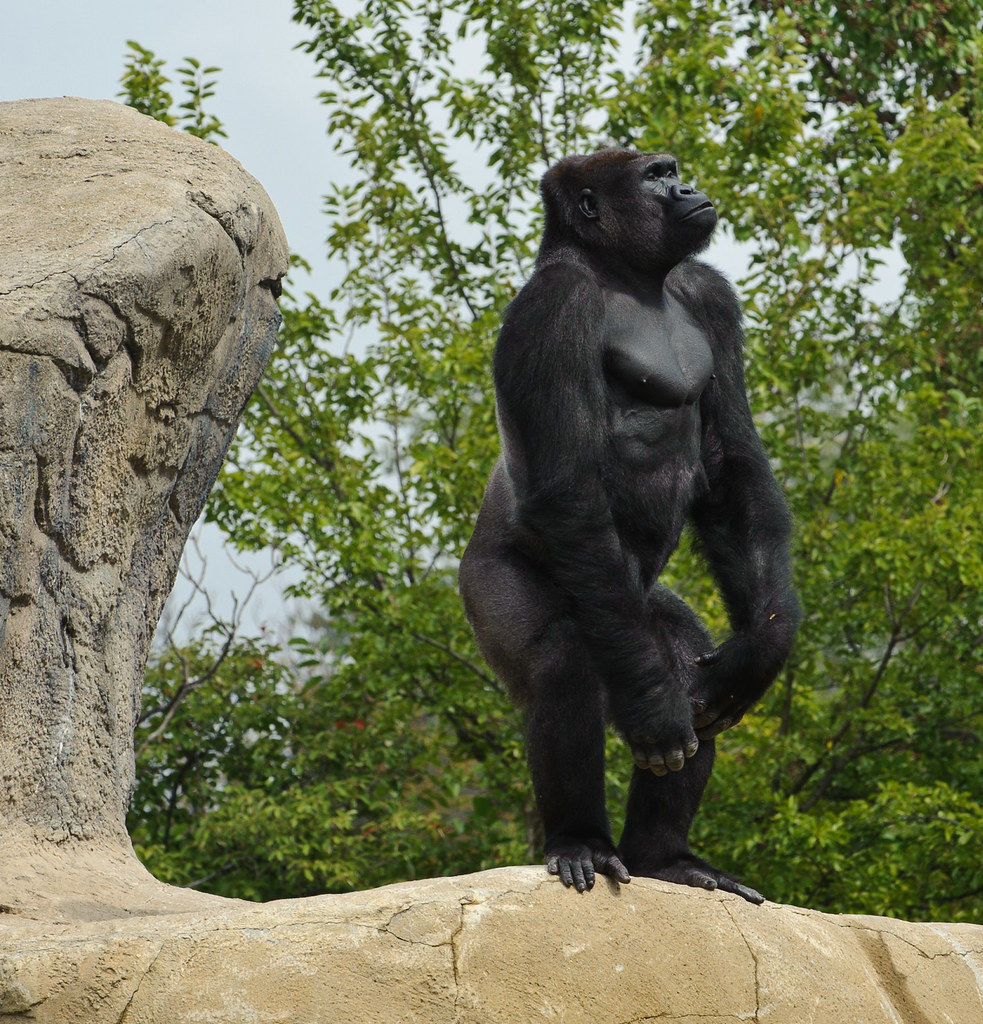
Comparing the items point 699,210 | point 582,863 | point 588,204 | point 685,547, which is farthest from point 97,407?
point 685,547

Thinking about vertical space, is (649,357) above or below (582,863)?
above

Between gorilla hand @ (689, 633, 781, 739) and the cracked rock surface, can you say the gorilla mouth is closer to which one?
gorilla hand @ (689, 633, 781, 739)

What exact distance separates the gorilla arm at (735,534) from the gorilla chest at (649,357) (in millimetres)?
179

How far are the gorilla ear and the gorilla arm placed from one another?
1.18 feet

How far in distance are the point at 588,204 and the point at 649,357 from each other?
508 millimetres

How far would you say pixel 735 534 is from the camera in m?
3.83

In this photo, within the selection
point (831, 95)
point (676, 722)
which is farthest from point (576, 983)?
point (831, 95)

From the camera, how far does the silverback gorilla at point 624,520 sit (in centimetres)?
331

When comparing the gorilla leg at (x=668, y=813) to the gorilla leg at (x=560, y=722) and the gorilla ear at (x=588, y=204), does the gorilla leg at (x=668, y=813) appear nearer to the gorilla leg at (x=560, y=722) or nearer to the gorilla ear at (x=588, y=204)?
the gorilla leg at (x=560, y=722)

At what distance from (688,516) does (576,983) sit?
4.68 feet

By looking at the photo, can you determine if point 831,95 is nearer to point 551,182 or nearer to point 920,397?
point 920,397

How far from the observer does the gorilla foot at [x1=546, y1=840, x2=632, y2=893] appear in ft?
10.4

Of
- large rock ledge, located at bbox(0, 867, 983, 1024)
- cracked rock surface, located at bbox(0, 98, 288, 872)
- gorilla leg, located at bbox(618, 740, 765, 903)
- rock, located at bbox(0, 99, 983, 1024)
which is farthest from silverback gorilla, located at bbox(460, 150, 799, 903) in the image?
cracked rock surface, located at bbox(0, 98, 288, 872)

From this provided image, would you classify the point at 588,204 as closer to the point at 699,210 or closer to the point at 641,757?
the point at 699,210
